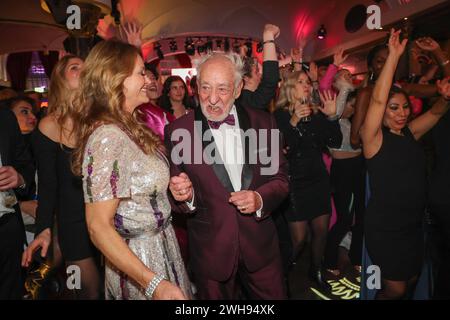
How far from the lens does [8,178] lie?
1.91m

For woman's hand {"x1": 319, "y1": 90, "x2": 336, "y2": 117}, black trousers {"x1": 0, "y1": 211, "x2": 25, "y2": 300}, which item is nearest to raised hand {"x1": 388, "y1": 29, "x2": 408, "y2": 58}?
woman's hand {"x1": 319, "y1": 90, "x2": 336, "y2": 117}

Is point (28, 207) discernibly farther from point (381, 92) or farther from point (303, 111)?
point (381, 92)

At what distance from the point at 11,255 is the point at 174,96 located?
2.65 metres

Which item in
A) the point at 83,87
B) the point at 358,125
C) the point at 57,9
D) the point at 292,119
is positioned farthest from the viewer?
the point at 57,9

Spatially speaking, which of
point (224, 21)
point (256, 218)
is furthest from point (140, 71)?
point (224, 21)

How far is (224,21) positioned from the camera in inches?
594

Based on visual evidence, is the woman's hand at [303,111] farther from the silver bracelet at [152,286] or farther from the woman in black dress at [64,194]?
the silver bracelet at [152,286]

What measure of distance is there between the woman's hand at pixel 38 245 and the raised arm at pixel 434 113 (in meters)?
2.56

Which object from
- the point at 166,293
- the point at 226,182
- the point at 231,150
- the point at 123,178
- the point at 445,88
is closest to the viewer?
the point at 166,293

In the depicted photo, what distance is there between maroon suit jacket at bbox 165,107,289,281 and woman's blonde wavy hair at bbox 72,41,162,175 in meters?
0.44

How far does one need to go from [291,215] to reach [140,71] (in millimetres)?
2129

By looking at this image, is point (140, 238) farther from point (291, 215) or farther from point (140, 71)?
point (291, 215)

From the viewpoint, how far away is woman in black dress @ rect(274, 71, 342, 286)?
317 centimetres

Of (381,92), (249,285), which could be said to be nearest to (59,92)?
(249,285)
